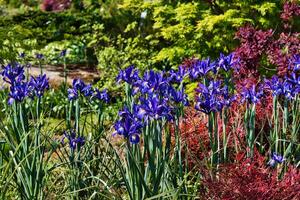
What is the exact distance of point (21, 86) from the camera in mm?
3670

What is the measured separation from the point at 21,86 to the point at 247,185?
1434 millimetres

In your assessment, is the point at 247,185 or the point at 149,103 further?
the point at 247,185

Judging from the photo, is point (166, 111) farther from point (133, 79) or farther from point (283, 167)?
point (283, 167)

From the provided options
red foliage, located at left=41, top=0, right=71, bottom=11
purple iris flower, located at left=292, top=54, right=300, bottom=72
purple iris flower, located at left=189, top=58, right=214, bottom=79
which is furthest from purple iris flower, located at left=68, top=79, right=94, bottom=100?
red foliage, located at left=41, top=0, right=71, bottom=11

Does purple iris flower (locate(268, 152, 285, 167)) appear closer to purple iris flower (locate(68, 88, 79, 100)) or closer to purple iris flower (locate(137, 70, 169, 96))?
purple iris flower (locate(137, 70, 169, 96))

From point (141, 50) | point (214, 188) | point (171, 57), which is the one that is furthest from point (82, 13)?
point (214, 188)

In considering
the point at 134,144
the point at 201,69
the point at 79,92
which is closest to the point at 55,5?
the point at 79,92

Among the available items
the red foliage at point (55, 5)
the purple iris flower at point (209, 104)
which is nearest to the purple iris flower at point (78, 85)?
the purple iris flower at point (209, 104)

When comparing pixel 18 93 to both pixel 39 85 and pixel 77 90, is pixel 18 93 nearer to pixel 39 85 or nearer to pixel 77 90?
pixel 39 85

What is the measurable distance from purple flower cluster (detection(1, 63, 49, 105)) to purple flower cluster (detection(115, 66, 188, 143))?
55cm

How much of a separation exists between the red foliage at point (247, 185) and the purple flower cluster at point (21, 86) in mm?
1184

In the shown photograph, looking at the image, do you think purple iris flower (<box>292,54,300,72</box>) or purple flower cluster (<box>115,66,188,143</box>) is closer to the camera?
purple flower cluster (<box>115,66,188,143</box>)

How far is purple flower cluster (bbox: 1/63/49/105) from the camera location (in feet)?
11.9

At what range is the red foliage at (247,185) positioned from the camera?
11.0ft
